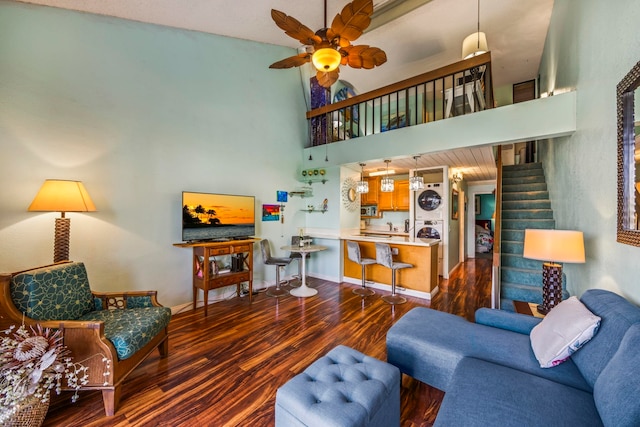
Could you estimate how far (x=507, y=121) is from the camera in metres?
2.94

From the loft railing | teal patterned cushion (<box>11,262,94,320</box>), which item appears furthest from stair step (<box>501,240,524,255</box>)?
teal patterned cushion (<box>11,262,94,320</box>)

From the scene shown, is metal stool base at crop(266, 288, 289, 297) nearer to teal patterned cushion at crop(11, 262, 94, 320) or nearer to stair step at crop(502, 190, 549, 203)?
teal patterned cushion at crop(11, 262, 94, 320)

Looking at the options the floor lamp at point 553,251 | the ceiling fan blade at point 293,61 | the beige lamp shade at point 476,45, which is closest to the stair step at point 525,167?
the beige lamp shade at point 476,45

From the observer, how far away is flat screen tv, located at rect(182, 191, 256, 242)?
3363 mm

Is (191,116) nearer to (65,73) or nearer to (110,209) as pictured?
(65,73)

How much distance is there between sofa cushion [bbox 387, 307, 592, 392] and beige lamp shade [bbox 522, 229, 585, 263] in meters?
0.76

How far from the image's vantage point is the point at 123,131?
297 centimetres

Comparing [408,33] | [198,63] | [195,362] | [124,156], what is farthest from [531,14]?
[195,362]

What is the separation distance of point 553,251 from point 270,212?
12.5 feet

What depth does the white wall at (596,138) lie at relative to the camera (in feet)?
5.27

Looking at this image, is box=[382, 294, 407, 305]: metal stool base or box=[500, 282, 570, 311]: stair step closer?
box=[500, 282, 570, 311]: stair step

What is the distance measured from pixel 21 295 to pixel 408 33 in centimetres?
579

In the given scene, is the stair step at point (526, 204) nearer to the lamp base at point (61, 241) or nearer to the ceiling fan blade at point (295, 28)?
the ceiling fan blade at point (295, 28)

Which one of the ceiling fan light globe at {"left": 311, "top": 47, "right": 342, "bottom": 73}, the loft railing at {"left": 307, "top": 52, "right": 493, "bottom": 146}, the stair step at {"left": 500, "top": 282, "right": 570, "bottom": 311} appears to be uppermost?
the loft railing at {"left": 307, "top": 52, "right": 493, "bottom": 146}
